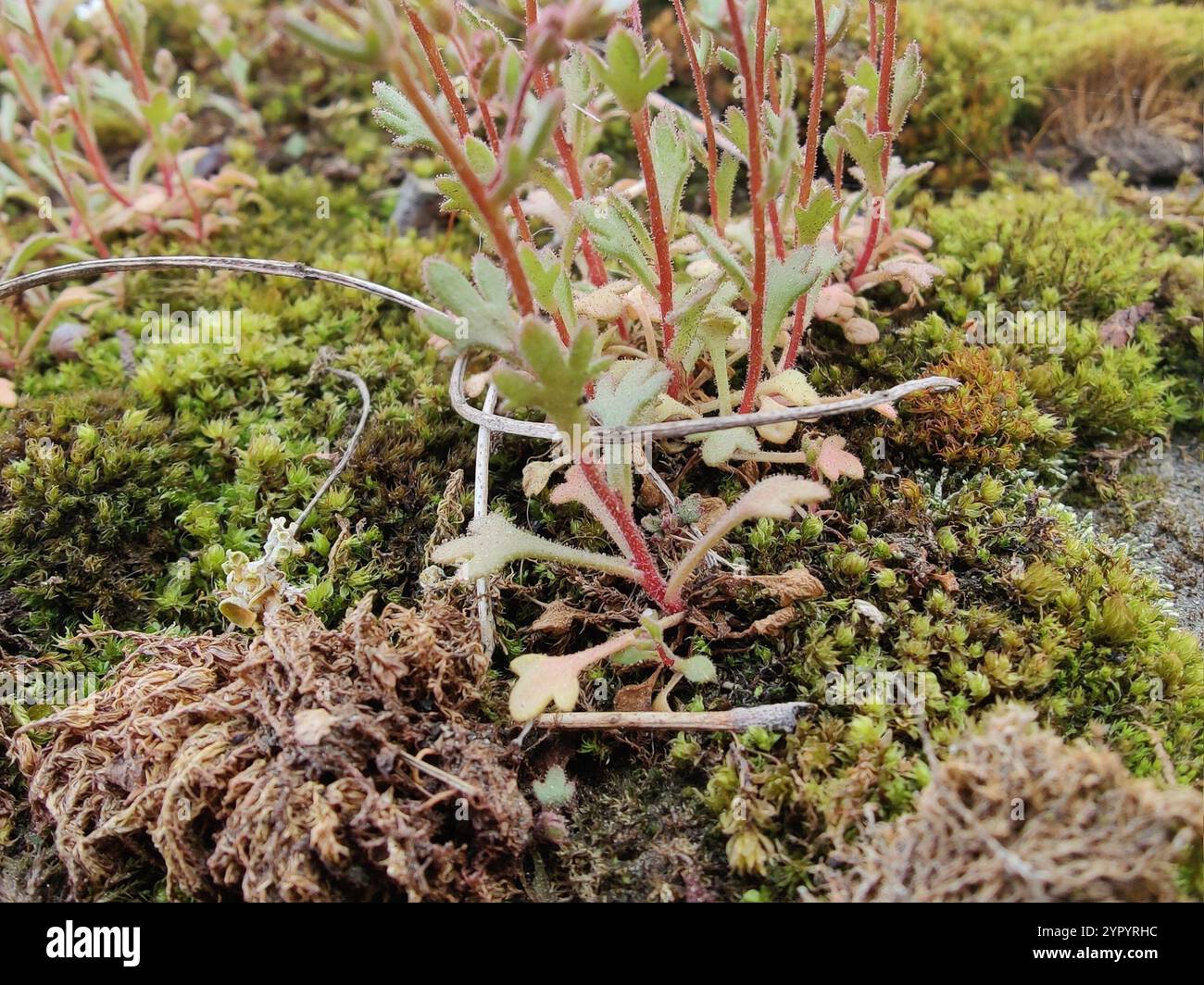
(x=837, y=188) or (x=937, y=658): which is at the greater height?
(x=837, y=188)

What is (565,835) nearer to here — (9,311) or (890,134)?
(890,134)

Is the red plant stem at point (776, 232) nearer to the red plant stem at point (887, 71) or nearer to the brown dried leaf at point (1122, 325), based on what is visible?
the red plant stem at point (887, 71)

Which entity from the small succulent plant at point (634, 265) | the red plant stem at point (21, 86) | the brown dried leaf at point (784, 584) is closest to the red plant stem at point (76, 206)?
the red plant stem at point (21, 86)

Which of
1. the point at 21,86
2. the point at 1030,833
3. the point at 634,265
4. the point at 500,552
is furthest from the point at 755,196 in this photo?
the point at 21,86

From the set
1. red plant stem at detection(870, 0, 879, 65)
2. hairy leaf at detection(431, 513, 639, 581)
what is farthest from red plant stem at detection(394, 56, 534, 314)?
red plant stem at detection(870, 0, 879, 65)

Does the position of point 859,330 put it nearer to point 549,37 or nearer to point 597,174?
point 597,174

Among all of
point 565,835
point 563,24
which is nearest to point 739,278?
point 563,24

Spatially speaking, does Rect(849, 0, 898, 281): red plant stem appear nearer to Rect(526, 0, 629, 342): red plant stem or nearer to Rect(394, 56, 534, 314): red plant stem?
Rect(526, 0, 629, 342): red plant stem
